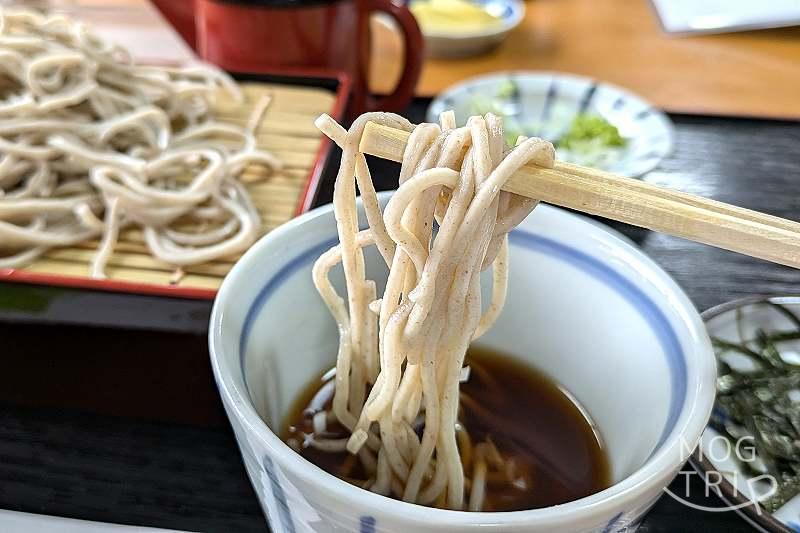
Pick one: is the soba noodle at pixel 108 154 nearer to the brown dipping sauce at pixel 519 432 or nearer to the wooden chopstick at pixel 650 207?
the brown dipping sauce at pixel 519 432

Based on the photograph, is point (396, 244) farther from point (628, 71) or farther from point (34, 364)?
point (628, 71)

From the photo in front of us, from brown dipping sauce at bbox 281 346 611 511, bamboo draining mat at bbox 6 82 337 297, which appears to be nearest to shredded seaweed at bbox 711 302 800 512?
brown dipping sauce at bbox 281 346 611 511

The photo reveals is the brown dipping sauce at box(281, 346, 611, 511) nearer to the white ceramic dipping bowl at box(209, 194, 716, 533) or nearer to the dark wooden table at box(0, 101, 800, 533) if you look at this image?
the white ceramic dipping bowl at box(209, 194, 716, 533)

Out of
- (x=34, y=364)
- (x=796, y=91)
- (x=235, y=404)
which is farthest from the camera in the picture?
(x=796, y=91)

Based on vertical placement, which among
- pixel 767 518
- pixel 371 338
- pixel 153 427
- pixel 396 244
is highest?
pixel 396 244

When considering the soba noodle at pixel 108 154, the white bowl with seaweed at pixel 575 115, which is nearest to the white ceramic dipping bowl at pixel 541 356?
the soba noodle at pixel 108 154

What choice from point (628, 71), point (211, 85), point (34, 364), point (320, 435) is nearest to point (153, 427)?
point (34, 364)

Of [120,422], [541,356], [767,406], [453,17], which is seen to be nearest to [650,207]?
[541,356]

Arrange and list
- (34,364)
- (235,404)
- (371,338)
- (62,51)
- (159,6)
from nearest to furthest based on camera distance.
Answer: (235,404), (371,338), (34,364), (62,51), (159,6)
